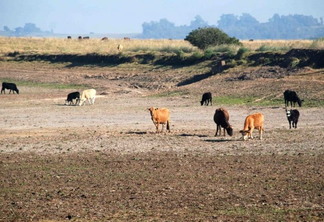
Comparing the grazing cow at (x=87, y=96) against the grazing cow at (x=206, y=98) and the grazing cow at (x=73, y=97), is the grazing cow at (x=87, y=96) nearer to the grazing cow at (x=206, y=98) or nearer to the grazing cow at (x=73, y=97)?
the grazing cow at (x=73, y=97)

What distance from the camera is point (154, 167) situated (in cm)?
2006

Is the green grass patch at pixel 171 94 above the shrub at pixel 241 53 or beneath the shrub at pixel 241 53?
beneath

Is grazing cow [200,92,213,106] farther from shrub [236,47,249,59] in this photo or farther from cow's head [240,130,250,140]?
shrub [236,47,249,59]

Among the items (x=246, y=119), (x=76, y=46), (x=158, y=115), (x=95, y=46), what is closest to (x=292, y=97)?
(x=158, y=115)

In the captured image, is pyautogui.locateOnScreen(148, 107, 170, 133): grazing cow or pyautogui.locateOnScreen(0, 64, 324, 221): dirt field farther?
pyautogui.locateOnScreen(148, 107, 170, 133): grazing cow

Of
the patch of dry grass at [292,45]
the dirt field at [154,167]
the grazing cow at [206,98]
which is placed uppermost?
the patch of dry grass at [292,45]

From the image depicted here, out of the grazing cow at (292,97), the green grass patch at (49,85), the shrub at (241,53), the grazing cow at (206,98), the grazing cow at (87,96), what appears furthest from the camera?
the green grass patch at (49,85)

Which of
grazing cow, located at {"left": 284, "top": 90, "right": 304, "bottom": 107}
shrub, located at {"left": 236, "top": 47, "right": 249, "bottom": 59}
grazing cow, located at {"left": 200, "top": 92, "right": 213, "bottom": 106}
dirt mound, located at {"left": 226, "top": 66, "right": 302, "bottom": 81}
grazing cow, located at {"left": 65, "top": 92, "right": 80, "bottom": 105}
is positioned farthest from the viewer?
shrub, located at {"left": 236, "top": 47, "right": 249, "bottom": 59}

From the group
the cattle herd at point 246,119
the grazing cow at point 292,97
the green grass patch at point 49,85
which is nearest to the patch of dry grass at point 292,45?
the green grass patch at point 49,85

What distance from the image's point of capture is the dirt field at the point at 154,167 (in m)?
15.3

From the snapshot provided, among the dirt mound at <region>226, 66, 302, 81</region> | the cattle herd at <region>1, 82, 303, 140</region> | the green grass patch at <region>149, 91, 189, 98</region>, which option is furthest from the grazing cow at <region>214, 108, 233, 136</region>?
the dirt mound at <region>226, 66, 302, 81</region>

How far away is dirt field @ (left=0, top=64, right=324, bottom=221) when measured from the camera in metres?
15.3

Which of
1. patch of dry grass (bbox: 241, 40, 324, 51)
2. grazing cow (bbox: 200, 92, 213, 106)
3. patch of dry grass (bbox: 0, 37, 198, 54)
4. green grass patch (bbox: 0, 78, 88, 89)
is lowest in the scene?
green grass patch (bbox: 0, 78, 88, 89)

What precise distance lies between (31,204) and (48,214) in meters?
1.00
